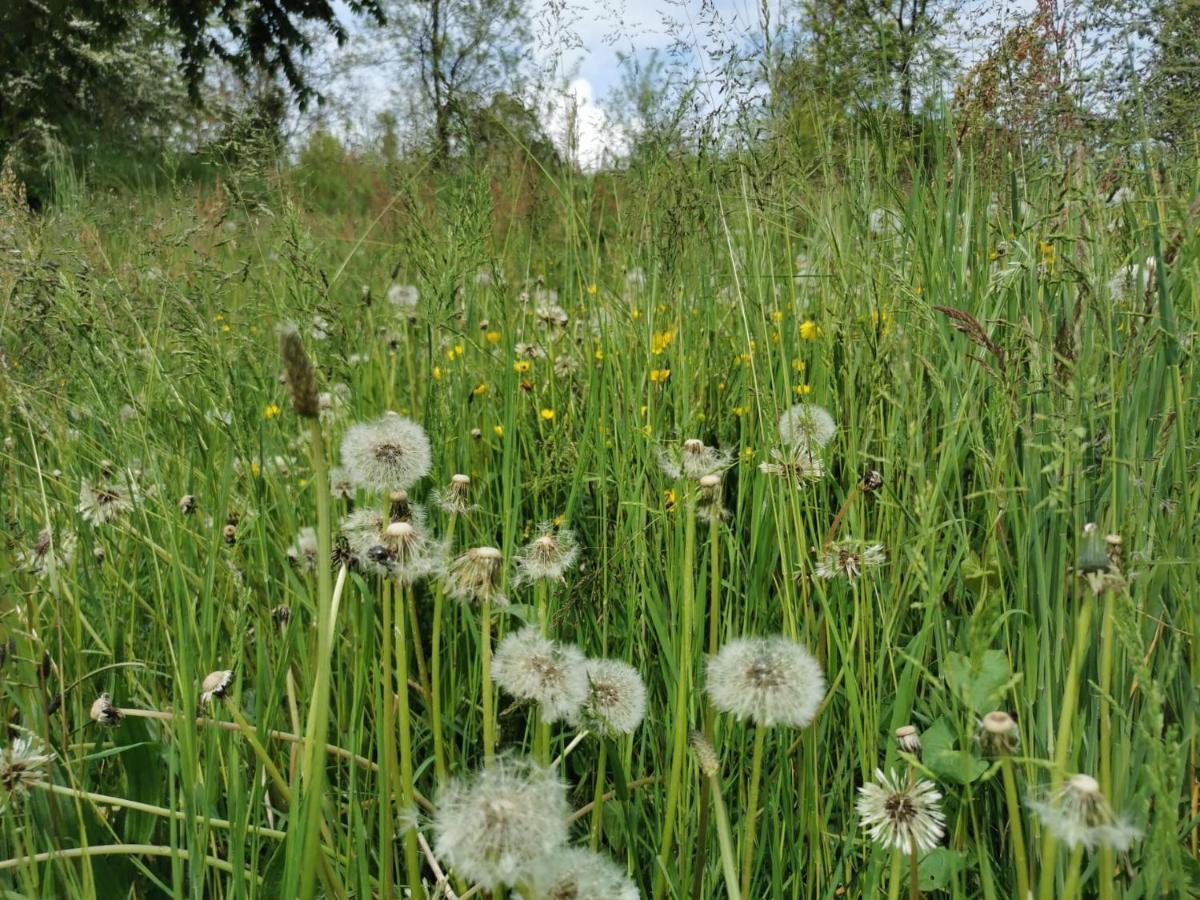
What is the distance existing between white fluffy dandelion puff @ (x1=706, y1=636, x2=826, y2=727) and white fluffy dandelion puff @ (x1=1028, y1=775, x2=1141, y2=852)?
0.27 meters

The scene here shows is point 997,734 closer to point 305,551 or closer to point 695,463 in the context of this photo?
point 695,463

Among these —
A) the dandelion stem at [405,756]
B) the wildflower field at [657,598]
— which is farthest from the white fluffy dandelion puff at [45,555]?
the dandelion stem at [405,756]

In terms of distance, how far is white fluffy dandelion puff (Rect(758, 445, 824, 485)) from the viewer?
1.25 metres

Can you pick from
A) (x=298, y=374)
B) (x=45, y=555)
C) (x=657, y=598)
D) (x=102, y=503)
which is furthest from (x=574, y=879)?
(x=102, y=503)

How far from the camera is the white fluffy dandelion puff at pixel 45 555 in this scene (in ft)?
4.31

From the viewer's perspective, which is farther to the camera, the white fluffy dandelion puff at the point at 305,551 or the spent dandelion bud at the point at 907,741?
the white fluffy dandelion puff at the point at 305,551

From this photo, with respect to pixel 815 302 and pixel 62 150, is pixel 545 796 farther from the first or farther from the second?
pixel 62 150

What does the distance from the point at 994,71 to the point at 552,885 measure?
76.8 inches

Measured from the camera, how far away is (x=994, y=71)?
1921 mm

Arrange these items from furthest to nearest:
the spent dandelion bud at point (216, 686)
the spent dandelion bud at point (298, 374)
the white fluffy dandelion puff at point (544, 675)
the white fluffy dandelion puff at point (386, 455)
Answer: the white fluffy dandelion puff at point (386, 455) → the spent dandelion bud at point (216, 686) → the white fluffy dandelion puff at point (544, 675) → the spent dandelion bud at point (298, 374)

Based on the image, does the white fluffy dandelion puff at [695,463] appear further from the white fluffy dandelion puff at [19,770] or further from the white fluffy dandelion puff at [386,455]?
the white fluffy dandelion puff at [19,770]

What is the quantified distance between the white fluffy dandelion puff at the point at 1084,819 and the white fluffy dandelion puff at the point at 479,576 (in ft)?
1.77

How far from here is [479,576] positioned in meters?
0.93

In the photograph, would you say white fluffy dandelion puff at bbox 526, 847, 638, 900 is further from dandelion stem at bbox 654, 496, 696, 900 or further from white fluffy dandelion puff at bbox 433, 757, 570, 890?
dandelion stem at bbox 654, 496, 696, 900
